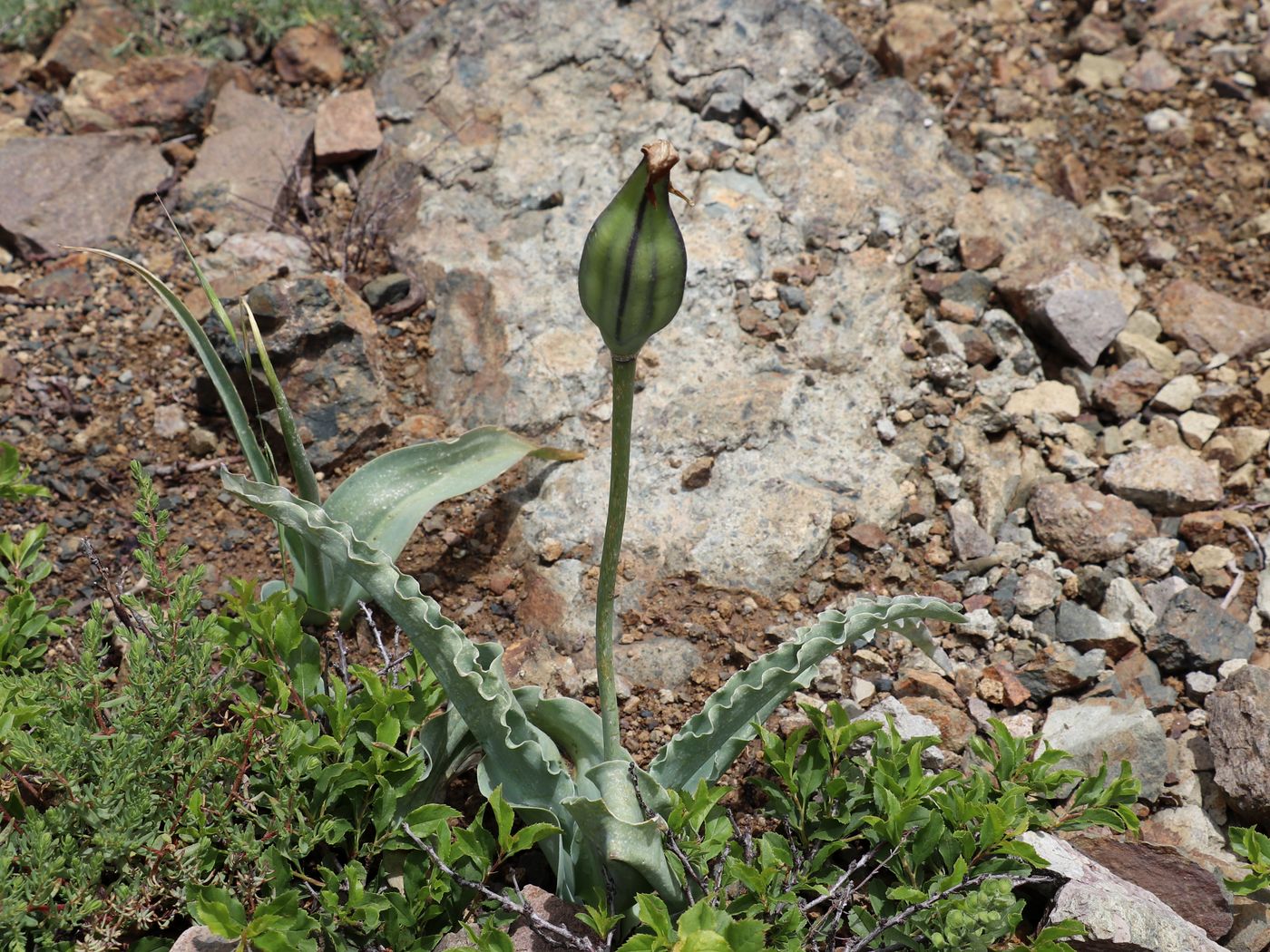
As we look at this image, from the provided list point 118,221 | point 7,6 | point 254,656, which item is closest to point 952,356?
point 254,656

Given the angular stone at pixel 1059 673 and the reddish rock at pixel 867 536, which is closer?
the angular stone at pixel 1059 673

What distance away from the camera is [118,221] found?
3.69 m

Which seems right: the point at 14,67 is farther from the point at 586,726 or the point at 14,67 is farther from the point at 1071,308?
the point at 1071,308

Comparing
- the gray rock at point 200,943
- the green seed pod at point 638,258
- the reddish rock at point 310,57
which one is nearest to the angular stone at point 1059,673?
the green seed pod at point 638,258

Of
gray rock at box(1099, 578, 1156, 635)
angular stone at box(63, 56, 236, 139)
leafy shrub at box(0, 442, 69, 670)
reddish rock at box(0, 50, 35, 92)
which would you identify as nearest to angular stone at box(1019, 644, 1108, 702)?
gray rock at box(1099, 578, 1156, 635)

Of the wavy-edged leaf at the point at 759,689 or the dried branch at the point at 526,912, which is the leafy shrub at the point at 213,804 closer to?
the dried branch at the point at 526,912

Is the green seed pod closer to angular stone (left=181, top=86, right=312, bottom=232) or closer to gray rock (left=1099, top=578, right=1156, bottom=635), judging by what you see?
gray rock (left=1099, top=578, right=1156, bottom=635)

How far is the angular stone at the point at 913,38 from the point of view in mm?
4004

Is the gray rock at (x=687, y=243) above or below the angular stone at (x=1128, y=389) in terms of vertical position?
above

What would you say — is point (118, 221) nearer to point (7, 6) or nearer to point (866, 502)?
point (7, 6)

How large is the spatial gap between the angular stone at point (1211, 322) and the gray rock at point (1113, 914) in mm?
1796

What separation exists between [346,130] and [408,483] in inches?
70.5

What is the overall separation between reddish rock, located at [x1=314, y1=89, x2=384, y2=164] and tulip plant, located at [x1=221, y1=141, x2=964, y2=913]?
2.02 m

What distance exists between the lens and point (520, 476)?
306cm
